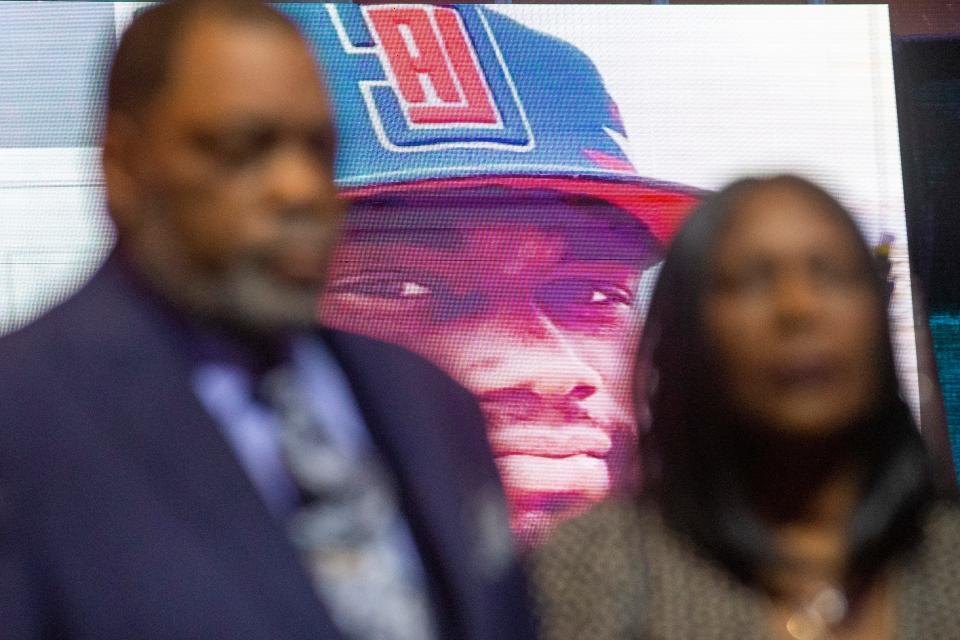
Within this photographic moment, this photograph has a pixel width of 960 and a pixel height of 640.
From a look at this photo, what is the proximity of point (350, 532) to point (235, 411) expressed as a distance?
137 millimetres

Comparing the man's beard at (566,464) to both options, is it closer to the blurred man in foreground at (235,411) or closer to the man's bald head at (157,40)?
the blurred man in foreground at (235,411)

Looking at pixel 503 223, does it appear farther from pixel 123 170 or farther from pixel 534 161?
pixel 123 170

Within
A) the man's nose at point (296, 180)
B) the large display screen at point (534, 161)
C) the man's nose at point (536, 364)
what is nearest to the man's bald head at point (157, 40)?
the man's nose at point (296, 180)

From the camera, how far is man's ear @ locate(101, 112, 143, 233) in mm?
1031

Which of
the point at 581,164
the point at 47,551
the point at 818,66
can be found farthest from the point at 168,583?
the point at 818,66

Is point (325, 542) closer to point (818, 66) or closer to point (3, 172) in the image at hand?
point (3, 172)

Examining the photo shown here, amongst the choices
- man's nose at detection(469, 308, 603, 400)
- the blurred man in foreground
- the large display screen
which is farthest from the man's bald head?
man's nose at detection(469, 308, 603, 400)

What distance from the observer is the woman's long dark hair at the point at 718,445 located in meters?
1.13

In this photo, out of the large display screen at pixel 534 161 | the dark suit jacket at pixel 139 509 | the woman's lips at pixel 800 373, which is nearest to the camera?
the dark suit jacket at pixel 139 509

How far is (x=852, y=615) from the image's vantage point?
1.10 metres

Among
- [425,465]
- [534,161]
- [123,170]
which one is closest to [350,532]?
[425,465]

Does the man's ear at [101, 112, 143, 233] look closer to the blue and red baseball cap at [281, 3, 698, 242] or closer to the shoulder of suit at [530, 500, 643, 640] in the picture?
the shoulder of suit at [530, 500, 643, 640]

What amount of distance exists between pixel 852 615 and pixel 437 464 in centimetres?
40

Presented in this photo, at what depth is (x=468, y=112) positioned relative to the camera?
2090 millimetres
